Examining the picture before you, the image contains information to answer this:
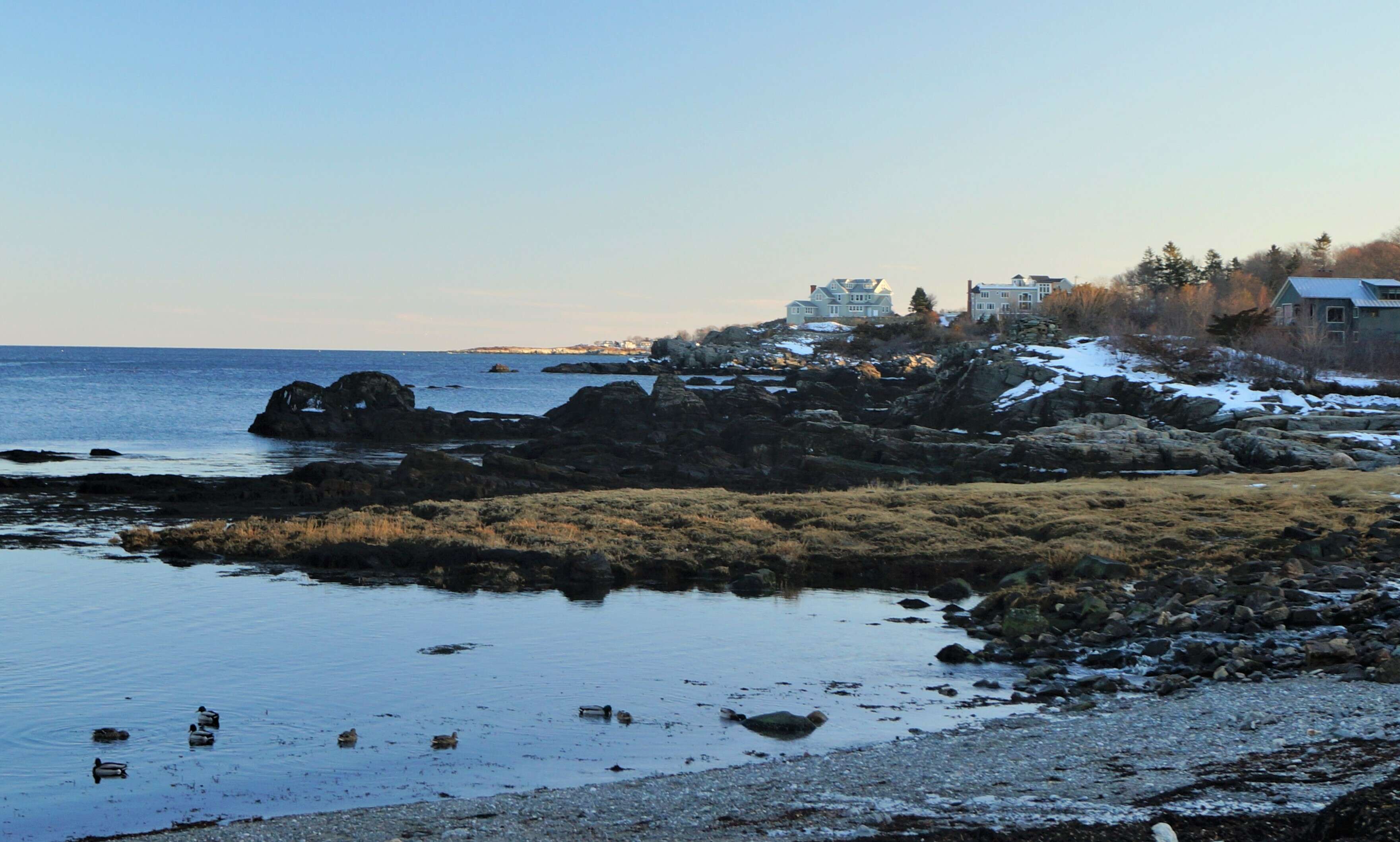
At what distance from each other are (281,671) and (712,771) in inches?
349

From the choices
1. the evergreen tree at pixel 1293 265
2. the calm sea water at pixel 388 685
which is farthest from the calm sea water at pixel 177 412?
the evergreen tree at pixel 1293 265

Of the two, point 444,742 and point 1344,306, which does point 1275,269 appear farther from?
point 444,742

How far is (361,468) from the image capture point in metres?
42.8

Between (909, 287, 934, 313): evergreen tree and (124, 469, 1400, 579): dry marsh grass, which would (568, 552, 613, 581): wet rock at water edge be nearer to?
(124, 469, 1400, 579): dry marsh grass

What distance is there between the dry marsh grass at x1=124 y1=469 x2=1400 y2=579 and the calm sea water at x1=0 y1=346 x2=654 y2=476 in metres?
21.0

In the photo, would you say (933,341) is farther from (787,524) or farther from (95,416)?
(787,524)

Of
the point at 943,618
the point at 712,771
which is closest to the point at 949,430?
the point at 943,618

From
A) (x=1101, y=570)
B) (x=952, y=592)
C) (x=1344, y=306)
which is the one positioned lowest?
(x=952, y=592)

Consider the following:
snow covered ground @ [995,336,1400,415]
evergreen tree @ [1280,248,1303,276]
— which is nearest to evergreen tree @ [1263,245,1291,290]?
evergreen tree @ [1280,248,1303,276]

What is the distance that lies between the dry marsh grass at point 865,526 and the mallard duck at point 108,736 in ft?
44.1

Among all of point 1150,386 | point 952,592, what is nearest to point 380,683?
point 952,592

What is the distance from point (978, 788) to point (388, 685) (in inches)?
398

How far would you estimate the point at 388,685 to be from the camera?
1805 cm

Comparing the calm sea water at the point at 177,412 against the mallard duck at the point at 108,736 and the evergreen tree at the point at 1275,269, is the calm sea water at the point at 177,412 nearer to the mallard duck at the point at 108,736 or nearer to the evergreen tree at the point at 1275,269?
the mallard duck at the point at 108,736
